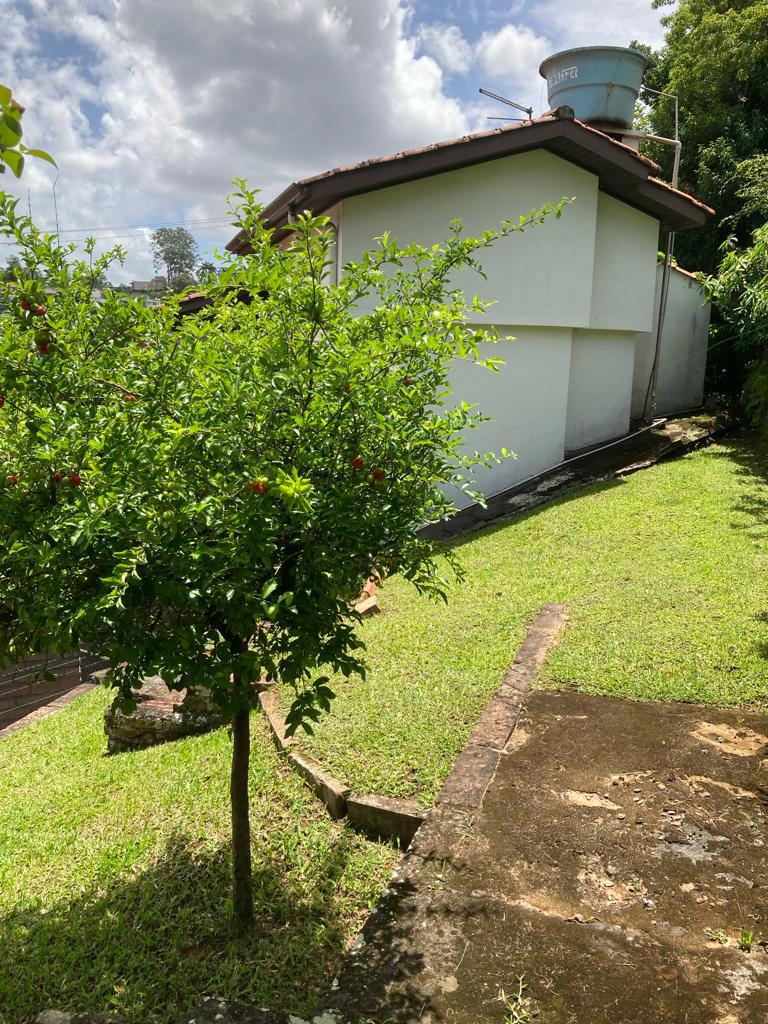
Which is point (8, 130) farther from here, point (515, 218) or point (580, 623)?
point (515, 218)

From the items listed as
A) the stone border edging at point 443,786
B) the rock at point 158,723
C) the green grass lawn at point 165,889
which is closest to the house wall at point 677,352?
the stone border edging at point 443,786

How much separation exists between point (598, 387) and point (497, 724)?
8.94 meters

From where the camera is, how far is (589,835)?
333 centimetres

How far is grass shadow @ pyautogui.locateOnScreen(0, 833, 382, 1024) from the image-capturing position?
9.36 feet

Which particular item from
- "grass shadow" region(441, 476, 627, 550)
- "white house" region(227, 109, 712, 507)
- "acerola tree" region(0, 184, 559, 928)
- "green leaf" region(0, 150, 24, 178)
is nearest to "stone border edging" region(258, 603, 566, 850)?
"acerola tree" region(0, 184, 559, 928)

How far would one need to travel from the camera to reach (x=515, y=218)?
394 inches

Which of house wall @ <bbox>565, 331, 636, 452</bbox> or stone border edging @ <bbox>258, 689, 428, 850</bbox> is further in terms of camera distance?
house wall @ <bbox>565, 331, 636, 452</bbox>

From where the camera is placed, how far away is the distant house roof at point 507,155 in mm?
8055

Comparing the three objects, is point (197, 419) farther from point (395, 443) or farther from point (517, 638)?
point (517, 638)

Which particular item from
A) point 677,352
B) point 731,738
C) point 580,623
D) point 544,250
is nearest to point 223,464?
point 731,738

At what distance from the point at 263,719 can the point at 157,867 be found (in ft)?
5.19

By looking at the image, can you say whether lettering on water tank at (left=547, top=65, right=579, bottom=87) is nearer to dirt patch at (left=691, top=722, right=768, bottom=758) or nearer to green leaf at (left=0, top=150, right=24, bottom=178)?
dirt patch at (left=691, top=722, right=768, bottom=758)

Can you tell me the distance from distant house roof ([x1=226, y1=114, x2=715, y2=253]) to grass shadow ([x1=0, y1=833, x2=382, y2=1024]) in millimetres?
5513

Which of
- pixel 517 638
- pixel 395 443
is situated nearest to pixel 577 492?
pixel 517 638
